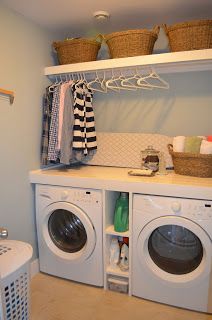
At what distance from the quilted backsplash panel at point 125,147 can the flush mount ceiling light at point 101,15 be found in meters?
1.04

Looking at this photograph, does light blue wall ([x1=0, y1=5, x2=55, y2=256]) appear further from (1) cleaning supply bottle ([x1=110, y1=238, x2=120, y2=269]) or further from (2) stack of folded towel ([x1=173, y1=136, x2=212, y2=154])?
(2) stack of folded towel ([x1=173, y1=136, x2=212, y2=154])

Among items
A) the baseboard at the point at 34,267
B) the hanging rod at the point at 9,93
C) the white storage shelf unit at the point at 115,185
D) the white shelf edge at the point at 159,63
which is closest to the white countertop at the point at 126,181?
the white storage shelf unit at the point at 115,185

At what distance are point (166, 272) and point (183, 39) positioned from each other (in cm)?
169

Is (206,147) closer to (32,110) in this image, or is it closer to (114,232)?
(114,232)

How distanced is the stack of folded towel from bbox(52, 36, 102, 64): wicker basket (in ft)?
3.35

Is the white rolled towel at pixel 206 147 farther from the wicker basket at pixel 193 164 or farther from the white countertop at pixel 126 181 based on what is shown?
the white countertop at pixel 126 181

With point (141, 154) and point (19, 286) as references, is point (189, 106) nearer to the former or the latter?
point (141, 154)

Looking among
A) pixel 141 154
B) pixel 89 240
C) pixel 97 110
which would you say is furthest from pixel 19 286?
pixel 97 110

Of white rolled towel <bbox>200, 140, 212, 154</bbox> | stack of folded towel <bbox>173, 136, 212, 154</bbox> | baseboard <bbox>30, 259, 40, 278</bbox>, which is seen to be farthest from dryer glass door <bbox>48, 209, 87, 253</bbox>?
white rolled towel <bbox>200, 140, 212, 154</bbox>

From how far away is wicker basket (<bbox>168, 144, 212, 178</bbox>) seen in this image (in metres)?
1.97

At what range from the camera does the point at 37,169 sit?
7.73 ft

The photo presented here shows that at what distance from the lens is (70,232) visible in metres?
2.34

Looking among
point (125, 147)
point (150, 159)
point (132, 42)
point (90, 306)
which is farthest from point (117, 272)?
point (132, 42)

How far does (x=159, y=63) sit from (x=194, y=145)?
2.22ft
